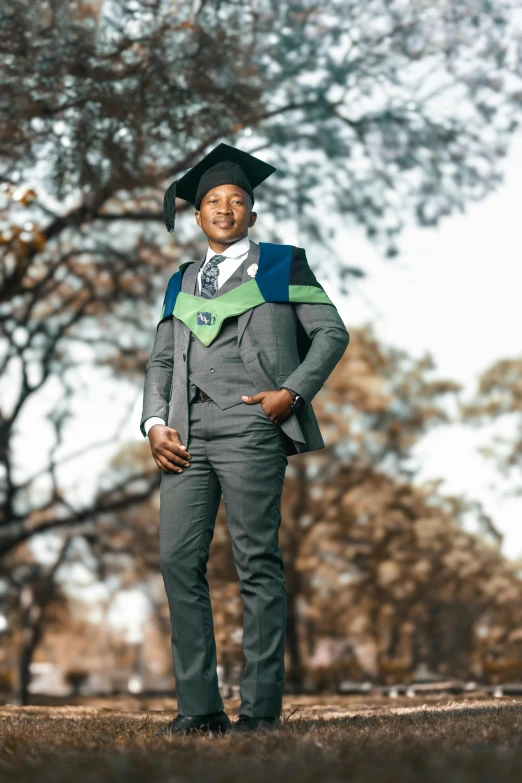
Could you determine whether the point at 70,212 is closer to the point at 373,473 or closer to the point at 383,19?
the point at 383,19

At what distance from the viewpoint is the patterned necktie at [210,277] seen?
3.89m

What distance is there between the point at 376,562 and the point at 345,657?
20.8 ft

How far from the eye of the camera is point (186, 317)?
3844mm

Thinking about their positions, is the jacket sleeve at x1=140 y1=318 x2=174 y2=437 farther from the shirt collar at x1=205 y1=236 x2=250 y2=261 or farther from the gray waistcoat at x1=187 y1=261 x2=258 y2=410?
the shirt collar at x1=205 y1=236 x2=250 y2=261

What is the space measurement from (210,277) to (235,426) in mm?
617

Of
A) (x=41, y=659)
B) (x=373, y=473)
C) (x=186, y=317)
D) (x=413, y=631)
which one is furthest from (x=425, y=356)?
(x=41, y=659)

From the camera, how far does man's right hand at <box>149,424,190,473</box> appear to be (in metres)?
3.70

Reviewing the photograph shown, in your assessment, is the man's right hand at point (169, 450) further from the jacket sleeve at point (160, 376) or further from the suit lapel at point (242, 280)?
the suit lapel at point (242, 280)

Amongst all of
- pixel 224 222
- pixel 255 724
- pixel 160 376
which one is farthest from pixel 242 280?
pixel 255 724

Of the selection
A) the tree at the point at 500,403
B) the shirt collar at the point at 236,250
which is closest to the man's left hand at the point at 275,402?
the shirt collar at the point at 236,250

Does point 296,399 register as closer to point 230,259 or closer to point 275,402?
point 275,402

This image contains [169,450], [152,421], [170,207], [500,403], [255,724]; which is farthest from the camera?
[500,403]

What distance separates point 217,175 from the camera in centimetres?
401

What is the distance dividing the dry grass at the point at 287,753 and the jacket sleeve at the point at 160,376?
114cm
